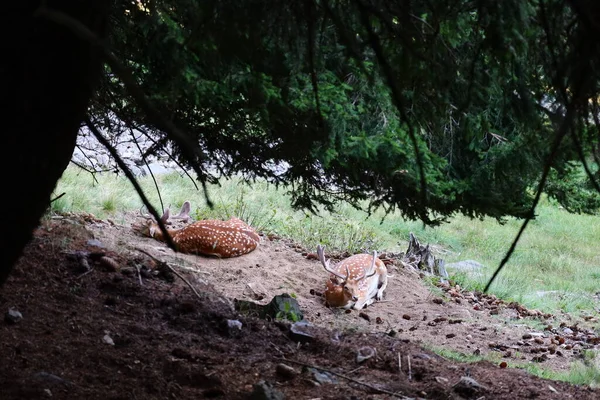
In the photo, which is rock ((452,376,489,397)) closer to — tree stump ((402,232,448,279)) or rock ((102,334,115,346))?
rock ((102,334,115,346))

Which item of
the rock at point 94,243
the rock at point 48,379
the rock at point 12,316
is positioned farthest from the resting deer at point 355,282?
the rock at point 48,379

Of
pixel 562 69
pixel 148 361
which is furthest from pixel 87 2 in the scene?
pixel 148 361

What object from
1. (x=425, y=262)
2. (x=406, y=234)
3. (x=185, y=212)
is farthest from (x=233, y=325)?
(x=406, y=234)

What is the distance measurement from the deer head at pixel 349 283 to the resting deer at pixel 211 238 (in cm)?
96

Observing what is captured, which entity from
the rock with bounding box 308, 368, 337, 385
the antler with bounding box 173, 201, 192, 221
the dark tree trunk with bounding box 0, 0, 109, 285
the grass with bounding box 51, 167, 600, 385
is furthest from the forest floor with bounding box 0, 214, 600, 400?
the antler with bounding box 173, 201, 192, 221

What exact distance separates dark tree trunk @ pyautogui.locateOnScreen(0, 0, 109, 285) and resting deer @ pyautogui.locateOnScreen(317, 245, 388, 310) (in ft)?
18.9

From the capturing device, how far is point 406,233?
13.6 meters

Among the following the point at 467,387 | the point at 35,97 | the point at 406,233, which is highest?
the point at 35,97

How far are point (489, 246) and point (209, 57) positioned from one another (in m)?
11.0

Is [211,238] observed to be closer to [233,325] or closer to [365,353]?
[233,325]

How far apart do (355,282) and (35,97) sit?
6152 mm

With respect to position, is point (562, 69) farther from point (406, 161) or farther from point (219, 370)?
point (406, 161)

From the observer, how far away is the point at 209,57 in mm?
3348

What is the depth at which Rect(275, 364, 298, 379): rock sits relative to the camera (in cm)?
337
